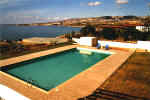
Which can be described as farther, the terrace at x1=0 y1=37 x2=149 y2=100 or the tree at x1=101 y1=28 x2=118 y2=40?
the tree at x1=101 y1=28 x2=118 y2=40

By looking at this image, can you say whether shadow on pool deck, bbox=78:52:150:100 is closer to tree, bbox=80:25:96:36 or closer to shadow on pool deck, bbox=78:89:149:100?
shadow on pool deck, bbox=78:89:149:100

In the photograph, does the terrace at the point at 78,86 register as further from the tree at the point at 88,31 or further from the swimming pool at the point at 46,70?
the tree at the point at 88,31

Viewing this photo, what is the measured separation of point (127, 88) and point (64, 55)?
325 inches

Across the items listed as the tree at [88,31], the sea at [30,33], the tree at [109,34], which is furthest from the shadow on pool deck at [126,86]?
the sea at [30,33]

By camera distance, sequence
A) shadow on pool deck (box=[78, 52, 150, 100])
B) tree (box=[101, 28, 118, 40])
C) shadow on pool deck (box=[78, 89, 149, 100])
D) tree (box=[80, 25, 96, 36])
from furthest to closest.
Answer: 1. tree (box=[80, 25, 96, 36])
2. tree (box=[101, 28, 118, 40])
3. shadow on pool deck (box=[78, 52, 150, 100])
4. shadow on pool deck (box=[78, 89, 149, 100])

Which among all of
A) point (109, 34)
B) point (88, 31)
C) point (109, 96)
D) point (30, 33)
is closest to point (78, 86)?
point (109, 96)

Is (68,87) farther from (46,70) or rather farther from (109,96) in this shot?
(46,70)

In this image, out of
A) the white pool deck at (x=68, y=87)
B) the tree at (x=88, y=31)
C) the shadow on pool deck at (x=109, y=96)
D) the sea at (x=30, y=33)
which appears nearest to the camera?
the shadow on pool deck at (x=109, y=96)

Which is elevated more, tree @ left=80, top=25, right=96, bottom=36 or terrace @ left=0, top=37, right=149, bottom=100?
tree @ left=80, top=25, right=96, bottom=36

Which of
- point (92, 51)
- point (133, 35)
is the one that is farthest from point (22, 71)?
point (133, 35)

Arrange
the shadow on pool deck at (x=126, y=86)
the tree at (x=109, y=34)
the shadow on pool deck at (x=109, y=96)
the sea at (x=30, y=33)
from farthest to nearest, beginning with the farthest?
the sea at (x=30, y=33) → the tree at (x=109, y=34) → the shadow on pool deck at (x=126, y=86) → the shadow on pool deck at (x=109, y=96)

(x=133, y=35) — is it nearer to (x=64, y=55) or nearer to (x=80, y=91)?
(x=64, y=55)

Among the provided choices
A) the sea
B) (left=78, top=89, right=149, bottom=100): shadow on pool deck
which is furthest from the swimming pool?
the sea

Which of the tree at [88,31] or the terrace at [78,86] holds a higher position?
the tree at [88,31]
